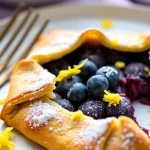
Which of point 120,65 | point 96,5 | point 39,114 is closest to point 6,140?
point 39,114

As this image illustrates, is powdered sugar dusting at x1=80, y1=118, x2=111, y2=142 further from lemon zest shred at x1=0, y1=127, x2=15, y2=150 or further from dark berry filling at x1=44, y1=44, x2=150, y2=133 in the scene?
lemon zest shred at x1=0, y1=127, x2=15, y2=150

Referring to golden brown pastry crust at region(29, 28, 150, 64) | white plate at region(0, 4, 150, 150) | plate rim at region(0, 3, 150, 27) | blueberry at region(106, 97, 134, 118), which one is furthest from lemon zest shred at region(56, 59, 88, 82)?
plate rim at region(0, 3, 150, 27)

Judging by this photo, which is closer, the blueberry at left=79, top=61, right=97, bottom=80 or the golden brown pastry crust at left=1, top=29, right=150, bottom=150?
the golden brown pastry crust at left=1, top=29, right=150, bottom=150

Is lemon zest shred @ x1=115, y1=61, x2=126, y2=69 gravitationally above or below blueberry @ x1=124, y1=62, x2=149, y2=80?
below

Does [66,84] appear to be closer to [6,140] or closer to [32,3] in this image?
[6,140]

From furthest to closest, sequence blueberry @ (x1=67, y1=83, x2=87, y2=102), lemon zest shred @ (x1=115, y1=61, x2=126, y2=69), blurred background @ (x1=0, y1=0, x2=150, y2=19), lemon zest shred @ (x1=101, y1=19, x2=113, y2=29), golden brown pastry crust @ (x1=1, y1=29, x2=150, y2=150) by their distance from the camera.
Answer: blurred background @ (x1=0, y1=0, x2=150, y2=19), lemon zest shred @ (x1=101, y1=19, x2=113, y2=29), lemon zest shred @ (x1=115, y1=61, x2=126, y2=69), blueberry @ (x1=67, y1=83, x2=87, y2=102), golden brown pastry crust @ (x1=1, y1=29, x2=150, y2=150)

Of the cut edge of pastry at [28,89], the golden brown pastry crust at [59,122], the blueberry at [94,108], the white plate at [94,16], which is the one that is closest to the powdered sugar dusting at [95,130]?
the golden brown pastry crust at [59,122]
